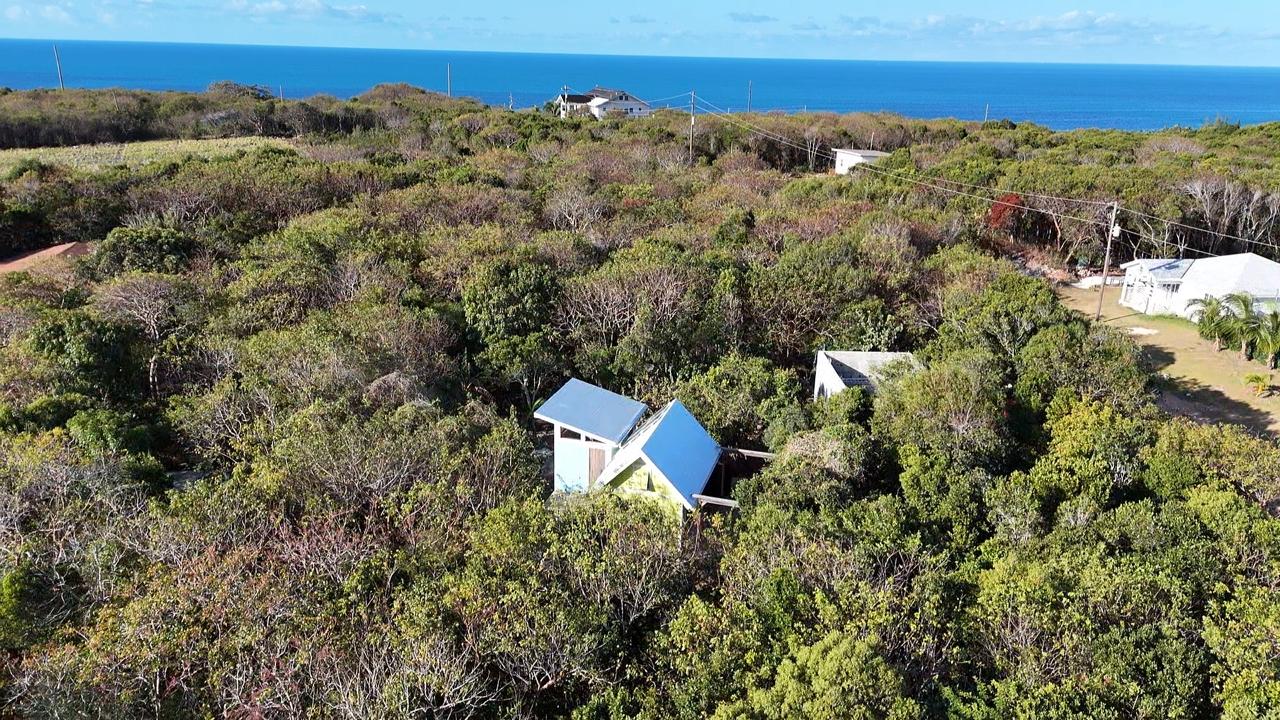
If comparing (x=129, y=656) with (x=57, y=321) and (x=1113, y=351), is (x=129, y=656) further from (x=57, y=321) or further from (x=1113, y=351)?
(x=1113, y=351)

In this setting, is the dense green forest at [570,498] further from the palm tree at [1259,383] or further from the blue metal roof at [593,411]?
the palm tree at [1259,383]

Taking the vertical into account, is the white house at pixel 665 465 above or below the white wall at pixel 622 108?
below

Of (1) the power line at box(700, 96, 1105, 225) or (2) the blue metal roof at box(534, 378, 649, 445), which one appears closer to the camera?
(2) the blue metal roof at box(534, 378, 649, 445)

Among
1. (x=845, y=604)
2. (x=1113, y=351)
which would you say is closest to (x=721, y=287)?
(x=1113, y=351)

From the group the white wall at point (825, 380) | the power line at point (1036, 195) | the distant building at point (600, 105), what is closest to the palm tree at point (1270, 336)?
the power line at point (1036, 195)

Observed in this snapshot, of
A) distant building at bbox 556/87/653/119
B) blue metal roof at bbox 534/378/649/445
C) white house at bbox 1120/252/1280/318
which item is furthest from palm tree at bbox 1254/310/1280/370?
distant building at bbox 556/87/653/119

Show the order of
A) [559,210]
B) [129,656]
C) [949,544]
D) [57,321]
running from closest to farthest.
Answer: [129,656] < [949,544] < [57,321] < [559,210]

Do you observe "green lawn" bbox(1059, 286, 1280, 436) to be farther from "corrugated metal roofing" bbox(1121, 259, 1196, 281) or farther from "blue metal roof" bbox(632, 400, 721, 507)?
"blue metal roof" bbox(632, 400, 721, 507)
